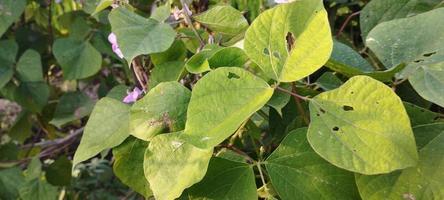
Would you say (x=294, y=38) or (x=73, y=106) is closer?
(x=294, y=38)

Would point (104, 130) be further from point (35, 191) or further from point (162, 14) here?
point (35, 191)

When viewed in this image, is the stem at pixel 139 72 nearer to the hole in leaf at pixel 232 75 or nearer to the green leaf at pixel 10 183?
the hole in leaf at pixel 232 75

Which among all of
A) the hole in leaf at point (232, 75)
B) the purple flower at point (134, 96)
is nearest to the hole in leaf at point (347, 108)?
the hole in leaf at point (232, 75)

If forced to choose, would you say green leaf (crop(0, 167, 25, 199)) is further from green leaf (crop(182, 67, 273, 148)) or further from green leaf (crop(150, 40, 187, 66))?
A: green leaf (crop(182, 67, 273, 148))

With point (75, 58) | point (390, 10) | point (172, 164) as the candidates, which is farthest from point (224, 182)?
point (75, 58)

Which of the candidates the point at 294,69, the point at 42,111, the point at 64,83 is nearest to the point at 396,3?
the point at 294,69
